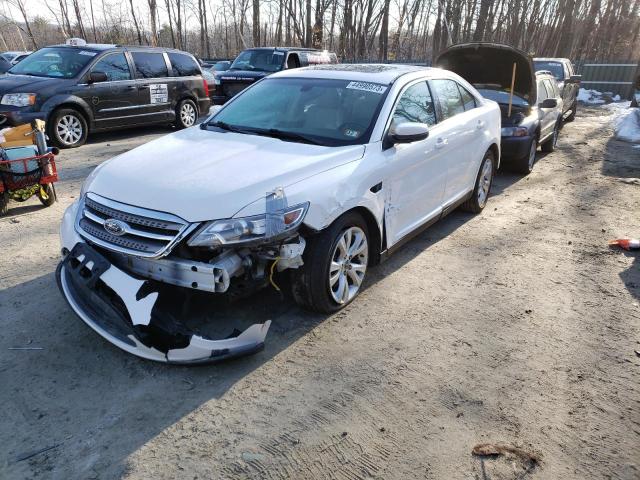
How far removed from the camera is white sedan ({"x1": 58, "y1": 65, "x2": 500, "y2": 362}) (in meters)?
2.90

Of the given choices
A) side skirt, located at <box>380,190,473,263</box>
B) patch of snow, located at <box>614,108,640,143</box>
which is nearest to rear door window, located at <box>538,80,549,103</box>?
patch of snow, located at <box>614,108,640,143</box>

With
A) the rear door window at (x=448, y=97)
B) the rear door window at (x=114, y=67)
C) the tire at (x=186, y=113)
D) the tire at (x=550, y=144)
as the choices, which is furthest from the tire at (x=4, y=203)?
the tire at (x=550, y=144)

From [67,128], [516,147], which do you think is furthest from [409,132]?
[67,128]

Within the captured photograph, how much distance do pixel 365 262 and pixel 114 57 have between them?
7920 mm

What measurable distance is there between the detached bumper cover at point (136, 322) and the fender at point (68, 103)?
6447 millimetres

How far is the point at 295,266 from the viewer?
3.23 metres

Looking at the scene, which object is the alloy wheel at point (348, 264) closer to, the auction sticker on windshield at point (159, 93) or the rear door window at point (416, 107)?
the rear door window at point (416, 107)

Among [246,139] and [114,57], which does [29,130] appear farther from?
[114,57]

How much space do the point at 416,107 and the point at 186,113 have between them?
787 centimetres

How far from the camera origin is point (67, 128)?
28.8ft

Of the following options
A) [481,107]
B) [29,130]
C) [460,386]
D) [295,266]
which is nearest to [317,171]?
[295,266]

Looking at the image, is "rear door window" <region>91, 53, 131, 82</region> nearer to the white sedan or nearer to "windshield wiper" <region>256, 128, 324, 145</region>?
the white sedan

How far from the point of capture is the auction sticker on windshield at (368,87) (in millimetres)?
4188

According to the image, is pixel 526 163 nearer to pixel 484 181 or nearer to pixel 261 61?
pixel 484 181
